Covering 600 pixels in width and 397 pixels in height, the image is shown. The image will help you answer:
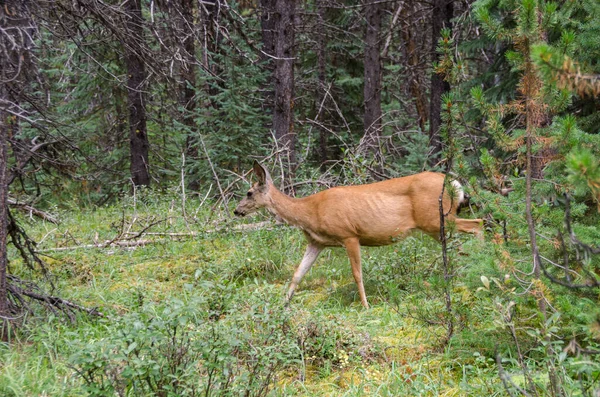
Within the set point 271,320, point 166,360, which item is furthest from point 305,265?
point 166,360

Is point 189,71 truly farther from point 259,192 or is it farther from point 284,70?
point 284,70

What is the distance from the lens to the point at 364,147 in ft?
36.9

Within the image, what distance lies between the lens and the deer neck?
795 cm

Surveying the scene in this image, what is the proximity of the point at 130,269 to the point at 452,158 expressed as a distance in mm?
4971

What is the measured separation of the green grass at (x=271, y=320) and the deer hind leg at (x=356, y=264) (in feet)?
0.51

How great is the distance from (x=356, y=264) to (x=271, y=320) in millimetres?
2657

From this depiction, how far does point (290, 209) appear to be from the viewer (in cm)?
813

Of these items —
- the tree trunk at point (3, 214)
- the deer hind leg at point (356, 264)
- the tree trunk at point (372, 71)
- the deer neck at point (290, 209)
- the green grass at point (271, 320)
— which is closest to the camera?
the green grass at point (271, 320)

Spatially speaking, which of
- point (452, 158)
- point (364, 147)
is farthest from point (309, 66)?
point (452, 158)

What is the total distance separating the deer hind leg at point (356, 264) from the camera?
23.0 feet

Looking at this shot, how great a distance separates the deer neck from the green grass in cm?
60

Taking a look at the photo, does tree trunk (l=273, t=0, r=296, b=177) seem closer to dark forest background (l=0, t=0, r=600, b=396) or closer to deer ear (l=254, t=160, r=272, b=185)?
dark forest background (l=0, t=0, r=600, b=396)

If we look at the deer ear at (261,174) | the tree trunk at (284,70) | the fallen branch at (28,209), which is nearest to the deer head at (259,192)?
the deer ear at (261,174)

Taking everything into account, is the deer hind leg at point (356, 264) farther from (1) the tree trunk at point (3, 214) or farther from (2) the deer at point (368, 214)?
(1) the tree trunk at point (3, 214)
